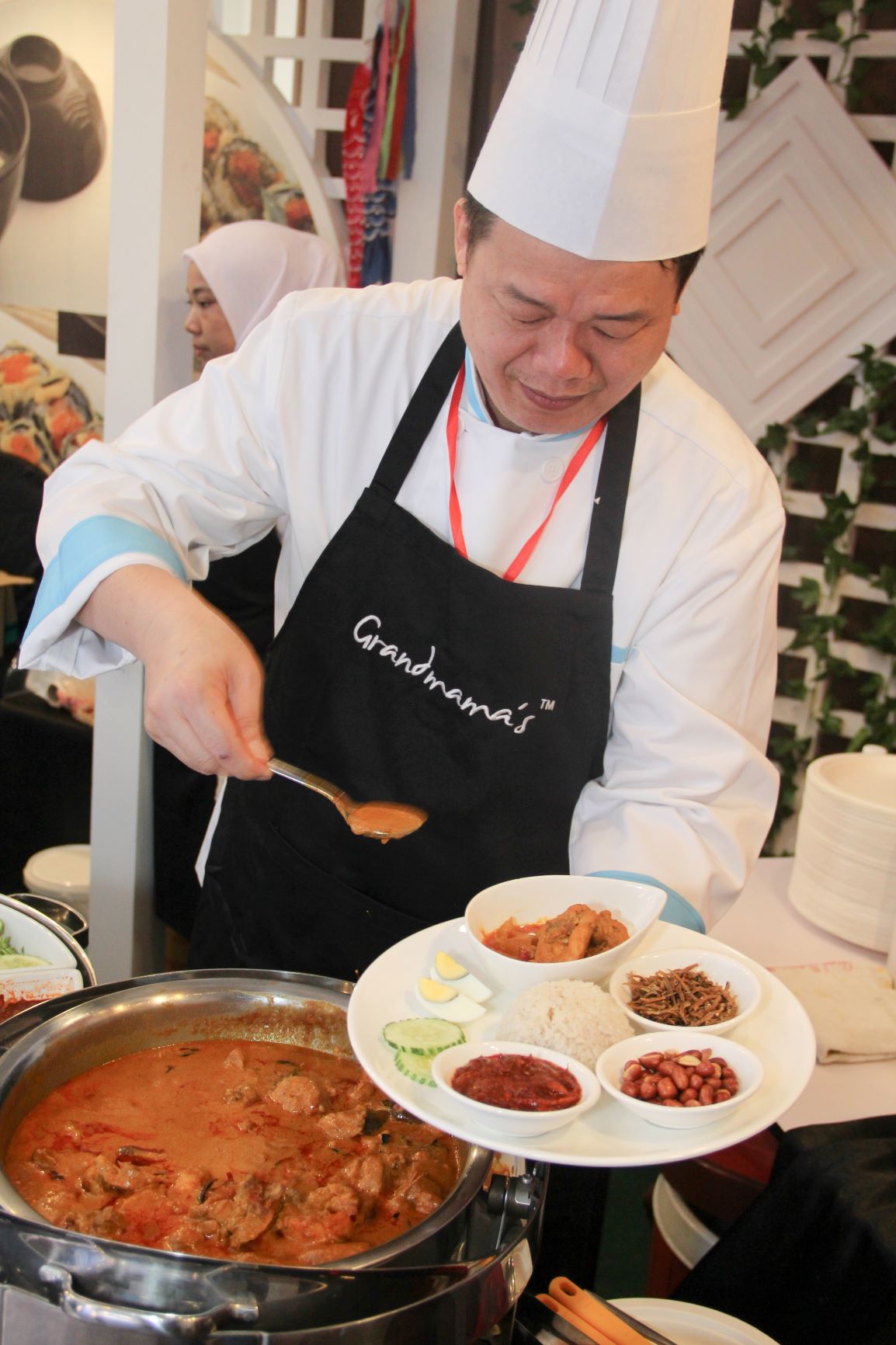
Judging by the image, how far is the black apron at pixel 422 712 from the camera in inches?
71.1

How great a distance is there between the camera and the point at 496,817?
1.88 meters

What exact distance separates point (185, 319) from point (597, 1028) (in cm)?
190

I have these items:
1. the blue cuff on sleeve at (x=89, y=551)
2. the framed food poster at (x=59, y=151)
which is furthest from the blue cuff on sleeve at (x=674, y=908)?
the framed food poster at (x=59, y=151)

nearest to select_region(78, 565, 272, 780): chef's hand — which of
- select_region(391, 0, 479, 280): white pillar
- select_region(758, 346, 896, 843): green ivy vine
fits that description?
select_region(391, 0, 479, 280): white pillar

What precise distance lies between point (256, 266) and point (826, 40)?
2.20 metres

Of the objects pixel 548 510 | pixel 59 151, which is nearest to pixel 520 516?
pixel 548 510

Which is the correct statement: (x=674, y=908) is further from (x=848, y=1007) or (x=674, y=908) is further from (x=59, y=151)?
(x=59, y=151)

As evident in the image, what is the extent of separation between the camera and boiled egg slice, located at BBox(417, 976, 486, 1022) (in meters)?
1.28

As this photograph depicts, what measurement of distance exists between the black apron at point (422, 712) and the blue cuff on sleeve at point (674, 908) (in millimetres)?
281

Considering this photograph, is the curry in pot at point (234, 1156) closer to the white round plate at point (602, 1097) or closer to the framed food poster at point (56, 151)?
the white round plate at point (602, 1097)

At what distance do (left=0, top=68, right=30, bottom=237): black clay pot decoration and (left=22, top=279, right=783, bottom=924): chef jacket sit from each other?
12.3 feet

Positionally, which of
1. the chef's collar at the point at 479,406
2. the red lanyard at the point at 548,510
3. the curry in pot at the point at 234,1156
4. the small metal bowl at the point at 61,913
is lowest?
the small metal bowl at the point at 61,913

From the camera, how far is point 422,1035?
1211mm

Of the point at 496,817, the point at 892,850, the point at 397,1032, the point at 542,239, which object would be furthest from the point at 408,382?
the point at 892,850
